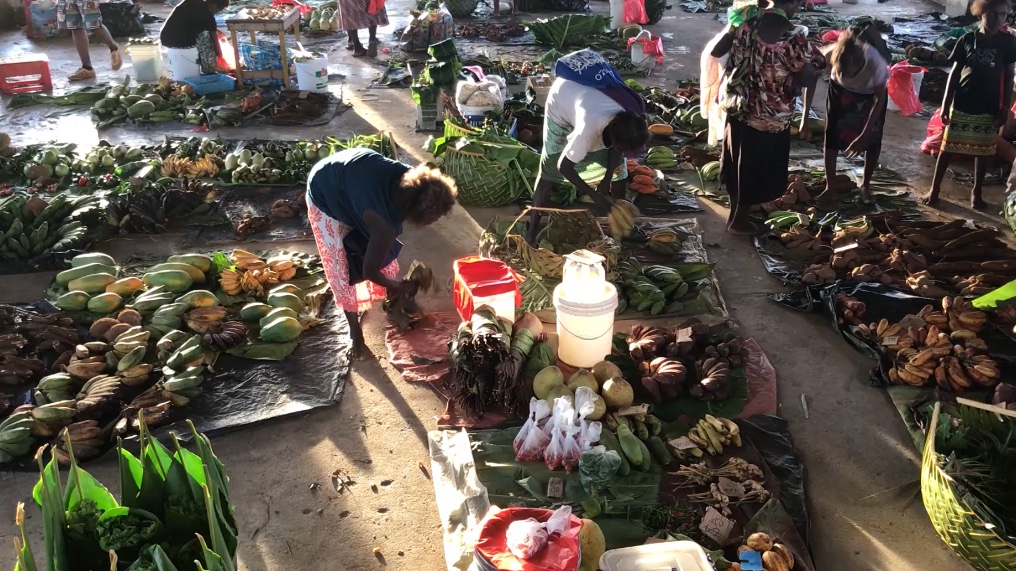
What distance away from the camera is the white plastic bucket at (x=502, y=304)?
4.12 metres

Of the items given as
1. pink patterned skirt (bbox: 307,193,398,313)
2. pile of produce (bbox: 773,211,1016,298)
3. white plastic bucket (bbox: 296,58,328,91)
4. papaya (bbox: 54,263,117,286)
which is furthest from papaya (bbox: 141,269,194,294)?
white plastic bucket (bbox: 296,58,328,91)


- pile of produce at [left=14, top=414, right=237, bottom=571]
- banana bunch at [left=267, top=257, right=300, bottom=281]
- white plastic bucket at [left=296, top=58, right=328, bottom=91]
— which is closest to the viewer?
pile of produce at [left=14, top=414, right=237, bottom=571]

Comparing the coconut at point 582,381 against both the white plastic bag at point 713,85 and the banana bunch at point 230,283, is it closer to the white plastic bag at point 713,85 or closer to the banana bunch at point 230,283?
the banana bunch at point 230,283

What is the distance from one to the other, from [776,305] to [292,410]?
3128mm

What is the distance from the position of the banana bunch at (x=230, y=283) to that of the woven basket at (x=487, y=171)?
2064 mm

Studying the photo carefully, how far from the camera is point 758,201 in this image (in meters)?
5.69

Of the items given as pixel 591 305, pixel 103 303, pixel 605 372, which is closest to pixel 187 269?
pixel 103 303

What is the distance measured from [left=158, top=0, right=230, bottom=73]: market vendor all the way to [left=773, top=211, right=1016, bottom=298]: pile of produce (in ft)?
23.2

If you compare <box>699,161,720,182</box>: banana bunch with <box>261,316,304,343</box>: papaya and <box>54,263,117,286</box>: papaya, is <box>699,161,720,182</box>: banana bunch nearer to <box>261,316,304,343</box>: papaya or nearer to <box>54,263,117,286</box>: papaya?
<box>261,316,304,343</box>: papaya

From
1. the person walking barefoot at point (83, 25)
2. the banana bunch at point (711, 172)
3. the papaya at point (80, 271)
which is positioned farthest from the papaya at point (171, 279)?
the person walking barefoot at point (83, 25)

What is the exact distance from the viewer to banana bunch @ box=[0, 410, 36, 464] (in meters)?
3.53

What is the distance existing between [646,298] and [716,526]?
1.94 meters

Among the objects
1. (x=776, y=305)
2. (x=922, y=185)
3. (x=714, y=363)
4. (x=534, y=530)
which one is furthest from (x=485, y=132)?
(x=534, y=530)

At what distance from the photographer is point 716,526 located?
305cm
